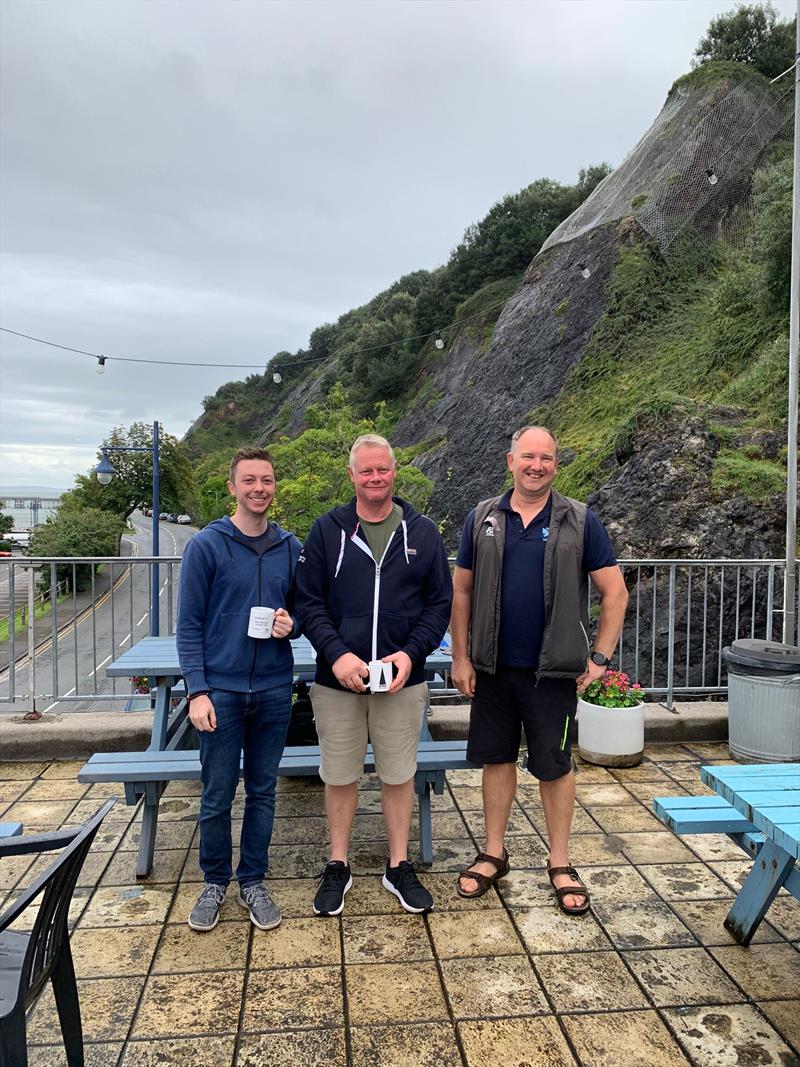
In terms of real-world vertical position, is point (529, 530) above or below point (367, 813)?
above

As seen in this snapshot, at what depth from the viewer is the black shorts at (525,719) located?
329 cm

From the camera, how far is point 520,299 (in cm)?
3062

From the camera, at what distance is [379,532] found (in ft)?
10.6

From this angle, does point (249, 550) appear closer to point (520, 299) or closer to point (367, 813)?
point (367, 813)

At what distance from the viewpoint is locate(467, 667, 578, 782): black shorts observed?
3.29 m

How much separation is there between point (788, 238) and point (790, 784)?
51.2ft

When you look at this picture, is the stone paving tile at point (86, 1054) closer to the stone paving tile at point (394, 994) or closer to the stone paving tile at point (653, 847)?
the stone paving tile at point (394, 994)

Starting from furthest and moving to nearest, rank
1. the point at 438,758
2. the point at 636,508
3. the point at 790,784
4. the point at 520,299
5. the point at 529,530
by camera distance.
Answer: the point at 520,299
the point at 636,508
the point at 438,758
the point at 529,530
the point at 790,784

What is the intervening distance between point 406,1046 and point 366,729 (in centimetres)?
120

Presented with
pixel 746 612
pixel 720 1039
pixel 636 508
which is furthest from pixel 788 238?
pixel 720 1039

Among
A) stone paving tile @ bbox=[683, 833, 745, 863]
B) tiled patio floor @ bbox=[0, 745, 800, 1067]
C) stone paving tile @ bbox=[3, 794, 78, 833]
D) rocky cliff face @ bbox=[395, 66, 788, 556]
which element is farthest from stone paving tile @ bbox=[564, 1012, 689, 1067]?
rocky cliff face @ bbox=[395, 66, 788, 556]

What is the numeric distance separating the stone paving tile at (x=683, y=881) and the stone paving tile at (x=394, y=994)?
1.20 meters

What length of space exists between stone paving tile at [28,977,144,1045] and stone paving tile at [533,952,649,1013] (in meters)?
1.41

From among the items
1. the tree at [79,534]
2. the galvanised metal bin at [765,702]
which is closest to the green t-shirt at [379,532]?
the galvanised metal bin at [765,702]
